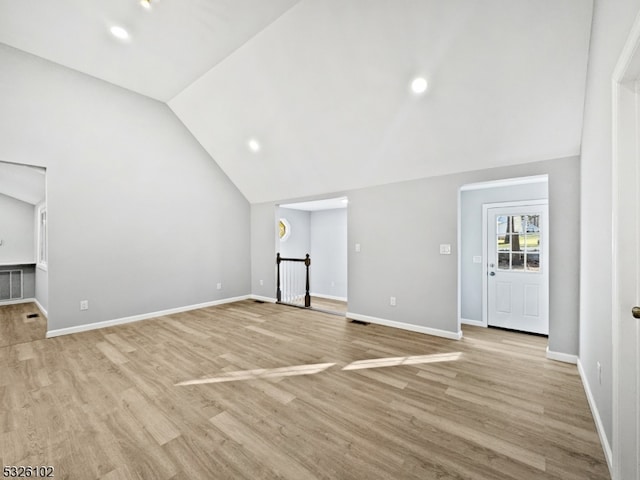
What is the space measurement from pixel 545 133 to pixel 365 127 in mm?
1898

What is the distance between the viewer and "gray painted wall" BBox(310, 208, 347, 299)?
736 cm

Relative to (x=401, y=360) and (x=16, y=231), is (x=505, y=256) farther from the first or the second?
(x=16, y=231)

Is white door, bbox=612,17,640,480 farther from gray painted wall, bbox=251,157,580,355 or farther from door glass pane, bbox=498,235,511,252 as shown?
door glass pane, bbox=498,235,511,252

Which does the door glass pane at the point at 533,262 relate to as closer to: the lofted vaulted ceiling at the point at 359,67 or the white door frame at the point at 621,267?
the lofted vaulted ceiling at the point at 359,67

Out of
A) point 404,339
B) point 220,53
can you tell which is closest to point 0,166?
point 220,53

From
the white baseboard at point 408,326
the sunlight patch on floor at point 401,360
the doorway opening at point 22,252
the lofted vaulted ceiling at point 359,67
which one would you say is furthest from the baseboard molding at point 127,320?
the sunlight patch on floor at point 401,360

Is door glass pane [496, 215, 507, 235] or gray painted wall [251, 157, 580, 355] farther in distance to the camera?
door glass pane [496, 215, 507, 235]

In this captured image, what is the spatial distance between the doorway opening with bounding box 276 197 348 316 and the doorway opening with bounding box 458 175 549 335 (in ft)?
10.5

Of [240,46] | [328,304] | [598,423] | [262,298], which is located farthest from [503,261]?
[240,46]

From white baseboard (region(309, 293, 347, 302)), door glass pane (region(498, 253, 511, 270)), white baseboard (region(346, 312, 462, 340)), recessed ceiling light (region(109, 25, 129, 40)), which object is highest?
recessed ceiling light (region(109, 25, 129, 40))

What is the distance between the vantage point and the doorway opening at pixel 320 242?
7.36m

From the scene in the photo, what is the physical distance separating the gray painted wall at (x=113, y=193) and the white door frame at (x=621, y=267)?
18.0 feet

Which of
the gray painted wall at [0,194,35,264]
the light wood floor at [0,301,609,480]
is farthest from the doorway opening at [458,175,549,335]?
the gray painted wall at [0,194,35,264]

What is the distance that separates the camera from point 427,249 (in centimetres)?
385
